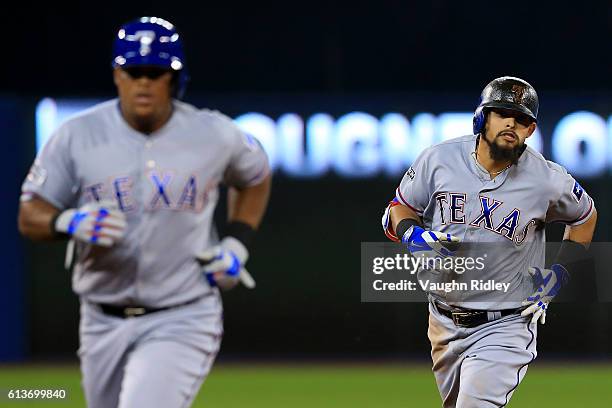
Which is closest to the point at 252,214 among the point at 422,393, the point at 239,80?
the point at 422,393

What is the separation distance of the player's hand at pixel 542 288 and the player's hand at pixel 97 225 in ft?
7.34

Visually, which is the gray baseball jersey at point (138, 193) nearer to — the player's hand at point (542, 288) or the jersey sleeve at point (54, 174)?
the jersey sleeve at point (54, 174)

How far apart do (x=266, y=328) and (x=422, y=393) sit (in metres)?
2.36

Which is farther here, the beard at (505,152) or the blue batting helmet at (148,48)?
the beard at (505,152)

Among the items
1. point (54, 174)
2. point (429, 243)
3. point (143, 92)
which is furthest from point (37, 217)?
point (429, 243)

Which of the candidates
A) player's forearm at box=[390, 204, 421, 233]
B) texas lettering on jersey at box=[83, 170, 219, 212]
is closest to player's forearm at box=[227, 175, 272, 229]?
texas lettering on jersey at box=[83, 170, 219, 212]

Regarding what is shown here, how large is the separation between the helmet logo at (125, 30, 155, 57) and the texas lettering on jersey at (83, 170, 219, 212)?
1.53ft

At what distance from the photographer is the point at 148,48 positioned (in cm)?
460

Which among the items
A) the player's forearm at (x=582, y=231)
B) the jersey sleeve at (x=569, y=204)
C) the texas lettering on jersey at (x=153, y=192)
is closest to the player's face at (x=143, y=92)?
the texas lettering on jersey at (x=153, y=192)

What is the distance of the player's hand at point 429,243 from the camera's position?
222 inches

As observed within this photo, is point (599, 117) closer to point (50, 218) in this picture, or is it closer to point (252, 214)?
point (252, 214)

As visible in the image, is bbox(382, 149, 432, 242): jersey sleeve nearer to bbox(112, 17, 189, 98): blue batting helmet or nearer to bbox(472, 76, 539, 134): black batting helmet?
bbox(472, 76, 539, 134): black batting helmet

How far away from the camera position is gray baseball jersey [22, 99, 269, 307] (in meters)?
4.57

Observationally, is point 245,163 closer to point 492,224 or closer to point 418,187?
point 418,187
